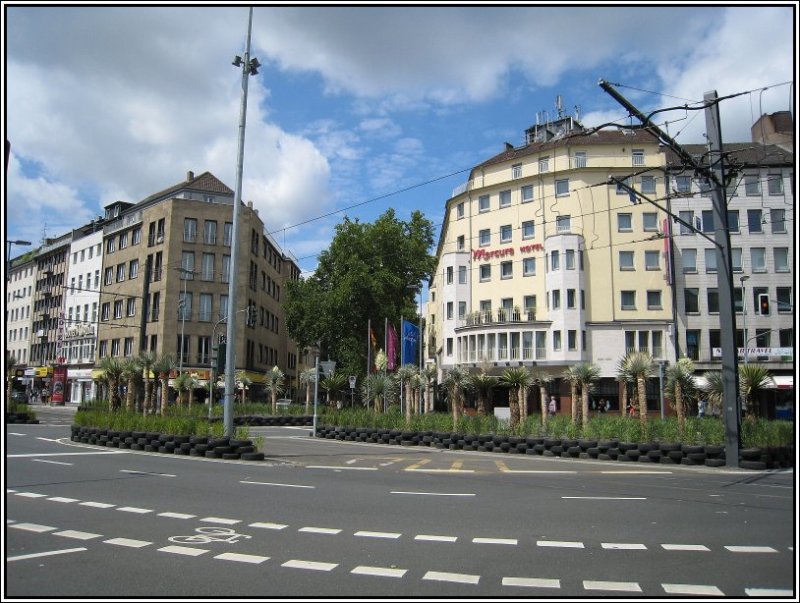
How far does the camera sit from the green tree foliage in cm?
5688

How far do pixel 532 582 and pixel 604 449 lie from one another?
47.5 feet

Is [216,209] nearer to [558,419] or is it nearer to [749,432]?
[558,419]

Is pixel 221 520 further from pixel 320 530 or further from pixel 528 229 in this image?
pixel 528 229

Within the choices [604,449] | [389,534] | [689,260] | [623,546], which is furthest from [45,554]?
[689,260]

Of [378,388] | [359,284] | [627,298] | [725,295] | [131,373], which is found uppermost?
[359,284]

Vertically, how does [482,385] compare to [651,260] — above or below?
below

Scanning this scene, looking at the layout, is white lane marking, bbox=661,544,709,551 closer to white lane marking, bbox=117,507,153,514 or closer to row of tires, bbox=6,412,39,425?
white lane marking, bbox=117,507,153,514

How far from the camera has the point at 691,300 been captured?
50.2 metres

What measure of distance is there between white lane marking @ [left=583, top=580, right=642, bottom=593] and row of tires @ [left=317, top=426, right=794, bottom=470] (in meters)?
13.5

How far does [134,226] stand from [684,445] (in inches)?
2524

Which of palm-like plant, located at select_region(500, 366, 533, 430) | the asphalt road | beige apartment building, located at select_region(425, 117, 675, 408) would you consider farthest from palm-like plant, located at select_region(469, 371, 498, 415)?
beige apartment building, located at select_region(425, 117, 675, 408)

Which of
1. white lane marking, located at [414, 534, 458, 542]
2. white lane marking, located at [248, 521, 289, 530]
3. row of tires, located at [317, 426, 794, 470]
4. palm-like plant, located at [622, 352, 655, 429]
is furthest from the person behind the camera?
palm-like plant, located at [622, 352, 655, 429]

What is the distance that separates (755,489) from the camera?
41.9 feet

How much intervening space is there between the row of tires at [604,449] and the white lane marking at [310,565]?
14417mm
